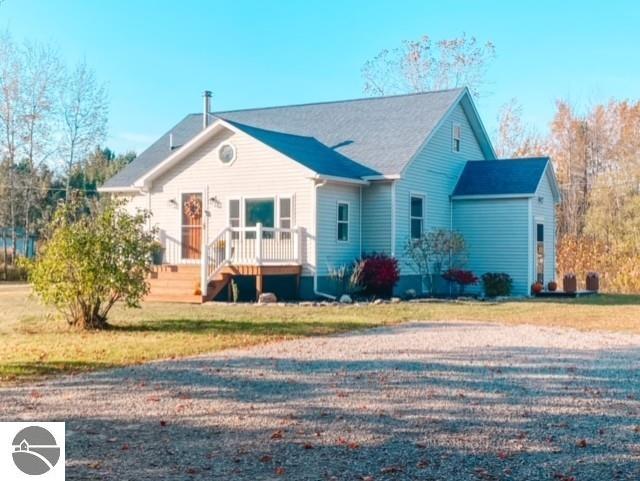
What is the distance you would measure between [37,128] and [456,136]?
2181 cm

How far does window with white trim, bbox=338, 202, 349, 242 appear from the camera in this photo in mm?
21406

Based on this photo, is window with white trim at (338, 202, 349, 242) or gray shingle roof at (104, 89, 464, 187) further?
gray shingle roof at (104, 89, 464, 187)

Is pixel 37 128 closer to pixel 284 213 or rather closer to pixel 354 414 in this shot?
pixel 284 213

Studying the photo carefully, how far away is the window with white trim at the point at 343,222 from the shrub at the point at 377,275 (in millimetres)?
1058

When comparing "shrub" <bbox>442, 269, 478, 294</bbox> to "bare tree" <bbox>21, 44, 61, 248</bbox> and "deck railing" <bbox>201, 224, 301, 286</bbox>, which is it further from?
"bare tree" <bbox>21, 44, 61, 248</bbox>

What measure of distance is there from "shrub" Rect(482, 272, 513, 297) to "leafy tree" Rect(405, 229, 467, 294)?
3.94 ft

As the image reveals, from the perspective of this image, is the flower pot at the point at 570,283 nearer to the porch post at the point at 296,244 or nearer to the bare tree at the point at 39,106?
the porch post at the point at 296,244

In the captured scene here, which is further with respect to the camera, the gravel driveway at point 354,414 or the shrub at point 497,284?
the shrub at point 497,284

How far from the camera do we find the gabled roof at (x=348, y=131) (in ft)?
70.8

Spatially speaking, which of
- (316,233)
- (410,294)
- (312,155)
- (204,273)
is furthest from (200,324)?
(410,294)

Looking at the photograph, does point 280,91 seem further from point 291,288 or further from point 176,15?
point 291,288

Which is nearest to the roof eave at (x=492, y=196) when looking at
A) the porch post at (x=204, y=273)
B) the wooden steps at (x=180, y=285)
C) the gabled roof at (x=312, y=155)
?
the gabled roof at (x=312, y=155)

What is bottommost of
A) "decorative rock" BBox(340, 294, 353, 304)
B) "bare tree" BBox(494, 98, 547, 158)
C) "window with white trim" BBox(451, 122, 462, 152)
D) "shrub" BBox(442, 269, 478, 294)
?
"decorative rock" BBox(340, 294, 353, 304)

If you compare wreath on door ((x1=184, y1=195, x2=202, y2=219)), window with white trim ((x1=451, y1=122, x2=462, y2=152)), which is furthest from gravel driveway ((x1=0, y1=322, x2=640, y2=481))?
window with white trim ((x1=451, y1=122, x2=462, y2=152))
